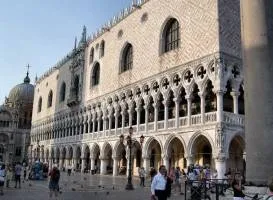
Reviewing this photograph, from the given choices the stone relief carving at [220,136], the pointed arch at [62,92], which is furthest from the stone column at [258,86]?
the pointed arch at [62,92]

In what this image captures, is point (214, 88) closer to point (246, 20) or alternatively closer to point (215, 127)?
point (215, 127)

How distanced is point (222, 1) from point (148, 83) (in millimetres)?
7051

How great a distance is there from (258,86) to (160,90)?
15.6 m

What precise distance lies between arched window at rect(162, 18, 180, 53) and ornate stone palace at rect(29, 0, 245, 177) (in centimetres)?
6

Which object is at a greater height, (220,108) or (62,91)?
(62,91)

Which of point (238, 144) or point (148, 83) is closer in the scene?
point (238, 144)

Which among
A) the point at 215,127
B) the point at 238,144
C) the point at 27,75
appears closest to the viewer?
the point at 215,127

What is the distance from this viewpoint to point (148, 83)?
22.4 meters

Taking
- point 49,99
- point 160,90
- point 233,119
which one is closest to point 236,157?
point 233,119

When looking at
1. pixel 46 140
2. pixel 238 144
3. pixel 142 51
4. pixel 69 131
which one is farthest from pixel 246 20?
pixel 46 140

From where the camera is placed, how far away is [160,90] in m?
21.1

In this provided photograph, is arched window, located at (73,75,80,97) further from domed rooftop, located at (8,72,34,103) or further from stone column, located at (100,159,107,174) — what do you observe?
domed rooftop, located at (8,72,34,103)

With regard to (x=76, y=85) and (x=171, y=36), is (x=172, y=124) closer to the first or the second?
(x=171, y=36)

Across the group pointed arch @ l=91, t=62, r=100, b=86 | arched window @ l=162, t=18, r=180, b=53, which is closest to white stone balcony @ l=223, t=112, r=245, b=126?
arched window @ l=162, t=18, r=180, b=53
